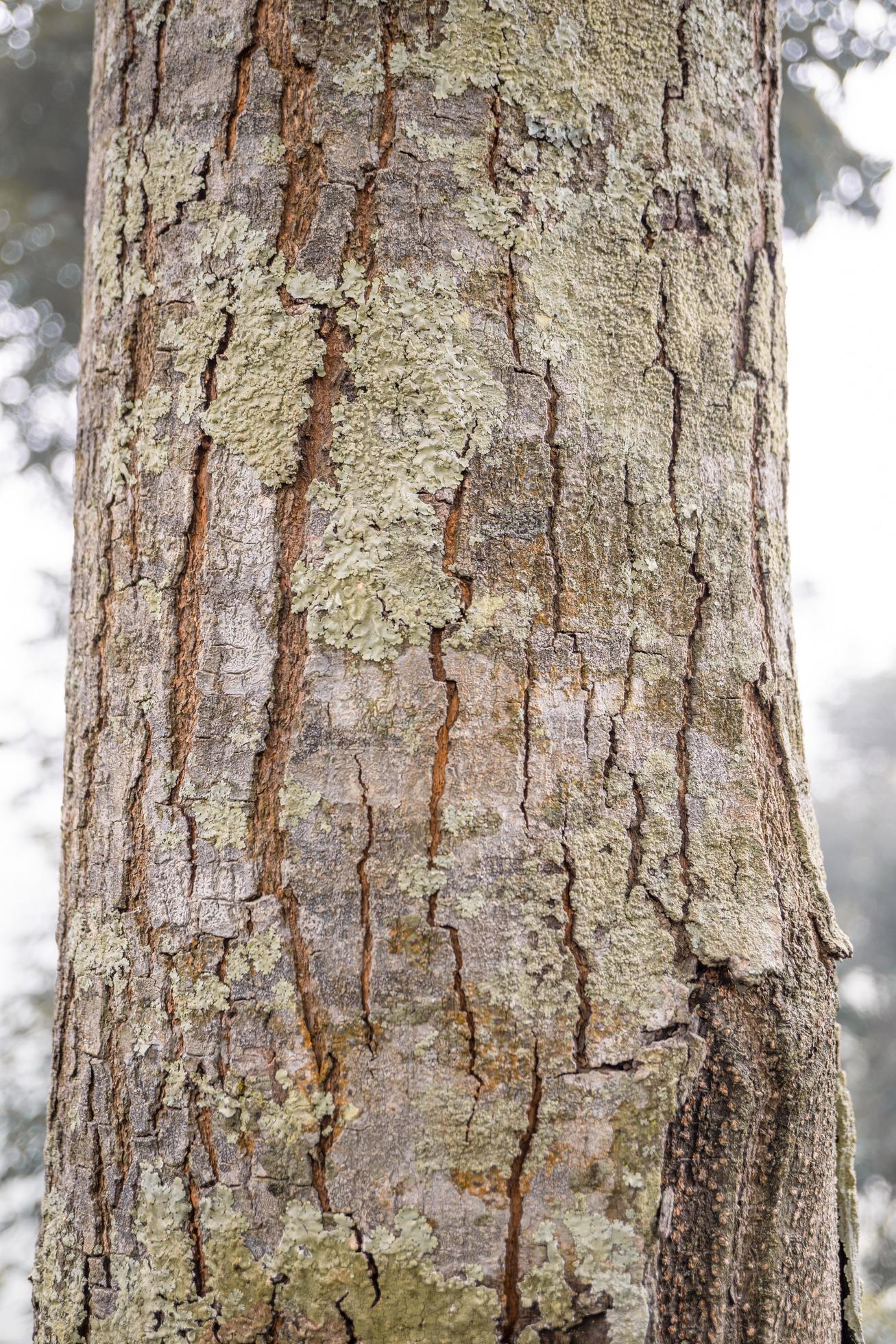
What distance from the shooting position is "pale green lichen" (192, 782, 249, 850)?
73cm

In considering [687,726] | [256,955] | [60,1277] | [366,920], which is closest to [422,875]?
[366,920]

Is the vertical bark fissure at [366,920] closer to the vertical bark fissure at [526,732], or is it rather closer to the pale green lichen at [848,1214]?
the vertical bark fissure at [526,732]

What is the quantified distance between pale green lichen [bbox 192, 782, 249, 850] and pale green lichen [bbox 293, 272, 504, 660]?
6.7 inches

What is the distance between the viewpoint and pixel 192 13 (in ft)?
2.65

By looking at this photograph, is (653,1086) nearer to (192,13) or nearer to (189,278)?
(189,278)

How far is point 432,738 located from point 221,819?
208 mm

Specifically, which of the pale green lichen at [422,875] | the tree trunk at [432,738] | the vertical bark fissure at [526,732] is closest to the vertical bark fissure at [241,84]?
the tree trunk at [432,738]

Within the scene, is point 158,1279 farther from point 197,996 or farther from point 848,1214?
point 848,1214

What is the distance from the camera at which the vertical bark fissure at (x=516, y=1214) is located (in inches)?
26.3

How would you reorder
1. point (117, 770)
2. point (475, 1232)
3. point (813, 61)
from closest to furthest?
point (475, 1232) → point (117, 770) → point (813, 61)

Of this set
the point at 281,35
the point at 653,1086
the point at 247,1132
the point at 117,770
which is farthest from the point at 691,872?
the point at 281,35

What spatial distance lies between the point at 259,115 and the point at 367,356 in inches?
10.4

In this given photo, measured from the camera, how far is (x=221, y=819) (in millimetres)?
732

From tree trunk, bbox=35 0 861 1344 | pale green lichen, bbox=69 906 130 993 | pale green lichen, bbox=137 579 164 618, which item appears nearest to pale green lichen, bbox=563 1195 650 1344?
tree trunk, bbox=35 0 861 1344
